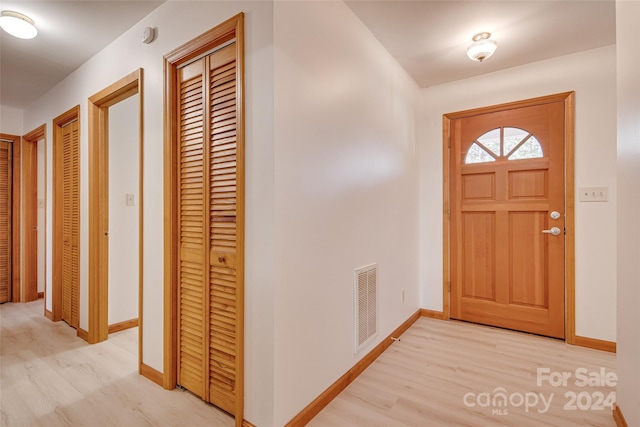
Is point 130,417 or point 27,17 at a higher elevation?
point 27,17

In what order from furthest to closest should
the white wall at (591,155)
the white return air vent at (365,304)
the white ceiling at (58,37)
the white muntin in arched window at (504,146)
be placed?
the white muntin in arched window at (504,146) < the white wall at (591,155) < the white return air vent at (365,304) < the white ceiling at (58,37)

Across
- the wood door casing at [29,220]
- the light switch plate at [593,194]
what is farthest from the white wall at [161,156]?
the light switch plate at [593,194]

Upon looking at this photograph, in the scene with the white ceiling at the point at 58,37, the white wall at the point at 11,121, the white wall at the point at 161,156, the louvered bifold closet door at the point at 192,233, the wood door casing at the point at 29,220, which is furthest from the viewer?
the wood door casing at the point at 29,220

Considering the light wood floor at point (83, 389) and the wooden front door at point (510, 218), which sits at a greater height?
the wooden front door at point (510, 218)

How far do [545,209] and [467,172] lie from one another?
Answer: 2.42ft

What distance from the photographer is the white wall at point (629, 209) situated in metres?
1.34

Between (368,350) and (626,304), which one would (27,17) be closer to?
(368,350)

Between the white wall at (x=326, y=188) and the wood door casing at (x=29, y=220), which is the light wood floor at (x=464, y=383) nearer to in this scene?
the white wall at (x=326, y=188)

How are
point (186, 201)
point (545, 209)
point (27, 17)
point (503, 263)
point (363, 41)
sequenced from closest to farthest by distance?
point (186, 201)
point (27, 17)
point (363, 41)
point (545, 209)
point (503, 263)

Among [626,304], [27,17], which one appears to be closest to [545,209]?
[626,304]

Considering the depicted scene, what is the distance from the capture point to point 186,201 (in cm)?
190

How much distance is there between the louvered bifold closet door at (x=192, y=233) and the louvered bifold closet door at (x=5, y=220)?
3641 millimetres

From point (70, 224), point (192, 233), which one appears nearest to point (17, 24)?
point (70, 224)

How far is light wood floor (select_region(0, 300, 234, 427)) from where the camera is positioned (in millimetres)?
1670
